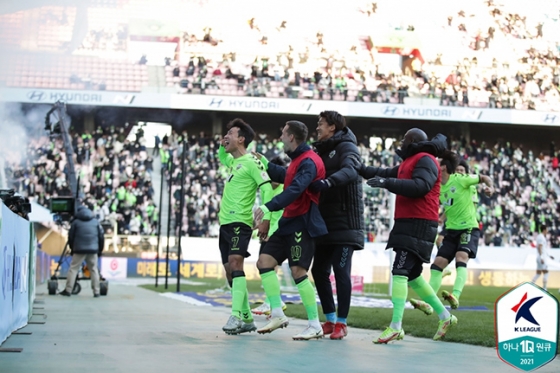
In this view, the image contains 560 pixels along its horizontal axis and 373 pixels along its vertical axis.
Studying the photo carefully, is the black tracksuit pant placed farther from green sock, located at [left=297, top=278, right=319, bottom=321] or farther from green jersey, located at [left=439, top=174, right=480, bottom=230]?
green jersey, located at [left=439, top=174, right=480, bottom=230]

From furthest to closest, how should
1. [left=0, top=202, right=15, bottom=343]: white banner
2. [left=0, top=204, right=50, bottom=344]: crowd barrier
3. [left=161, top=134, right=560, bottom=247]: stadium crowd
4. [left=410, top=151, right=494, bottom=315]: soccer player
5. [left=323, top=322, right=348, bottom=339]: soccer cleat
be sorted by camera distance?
1. [left=161, top=134, right=560, bottom=247]: stadium crowd
2. [left=410, top=151, right=494, bottom=315]: soccer player
3. [left=323, top=322, right=348, bottom=339]: soccer cleat
4. [left=0, top=204, right=50, bottom=344]: crowd barrier
5. [left=0, top=202, right=15, bottom=343]: white banner

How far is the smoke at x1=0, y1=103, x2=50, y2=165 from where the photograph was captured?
34.3 metres

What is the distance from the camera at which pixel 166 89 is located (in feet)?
129

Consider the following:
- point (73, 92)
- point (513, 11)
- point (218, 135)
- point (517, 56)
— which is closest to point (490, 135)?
point (517, 56)

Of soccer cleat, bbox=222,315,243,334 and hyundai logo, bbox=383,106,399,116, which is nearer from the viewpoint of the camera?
soccer cleat, bbox=222,315,243,334

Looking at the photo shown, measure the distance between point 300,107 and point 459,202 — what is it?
2807 cm

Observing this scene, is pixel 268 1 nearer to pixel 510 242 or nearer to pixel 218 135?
pixel 218 135

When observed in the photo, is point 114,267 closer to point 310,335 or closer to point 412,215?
point 310,335

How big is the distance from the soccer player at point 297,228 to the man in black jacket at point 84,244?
10141mm

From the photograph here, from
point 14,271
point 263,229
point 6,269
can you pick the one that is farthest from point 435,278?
point 6,269

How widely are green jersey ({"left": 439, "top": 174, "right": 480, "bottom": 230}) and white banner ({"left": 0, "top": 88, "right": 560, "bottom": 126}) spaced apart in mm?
27243

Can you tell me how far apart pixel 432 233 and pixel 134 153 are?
102ft

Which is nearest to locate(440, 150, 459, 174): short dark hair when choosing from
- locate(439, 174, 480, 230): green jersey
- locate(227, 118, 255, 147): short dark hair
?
locate(439, 174, 480, 230): green jersey

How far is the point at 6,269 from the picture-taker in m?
7.55
